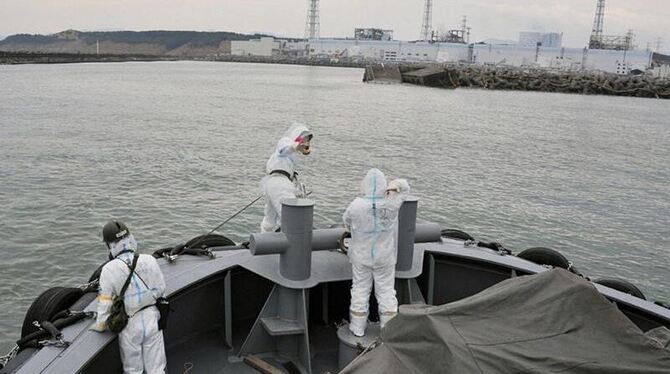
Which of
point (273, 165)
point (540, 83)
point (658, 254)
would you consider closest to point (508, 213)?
point (658, 254)

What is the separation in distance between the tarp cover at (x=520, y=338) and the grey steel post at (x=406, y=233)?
212cm

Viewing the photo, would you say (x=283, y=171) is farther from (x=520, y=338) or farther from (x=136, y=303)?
(x=520, y=338)

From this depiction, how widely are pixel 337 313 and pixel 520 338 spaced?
11.7ft

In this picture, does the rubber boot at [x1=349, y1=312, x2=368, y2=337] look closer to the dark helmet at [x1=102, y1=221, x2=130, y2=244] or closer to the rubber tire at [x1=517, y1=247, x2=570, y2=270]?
the dark helmet at [x1=102, y1=221, x2=130, y2=244]

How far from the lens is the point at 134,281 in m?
4.63

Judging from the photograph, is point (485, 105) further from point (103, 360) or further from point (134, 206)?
point (103, 360)

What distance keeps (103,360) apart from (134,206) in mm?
12972

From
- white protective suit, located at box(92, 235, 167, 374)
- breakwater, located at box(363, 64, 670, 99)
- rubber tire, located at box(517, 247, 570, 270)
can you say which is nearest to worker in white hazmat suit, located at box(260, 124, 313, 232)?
white protective suit, located at box(92, 235, 167, 374)

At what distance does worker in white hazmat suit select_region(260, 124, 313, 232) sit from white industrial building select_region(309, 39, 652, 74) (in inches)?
6117

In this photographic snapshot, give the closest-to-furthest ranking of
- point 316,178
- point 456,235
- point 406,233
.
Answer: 1. point 406,233
2. point 456,235
3. point 316,178

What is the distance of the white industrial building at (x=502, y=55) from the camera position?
149 metres

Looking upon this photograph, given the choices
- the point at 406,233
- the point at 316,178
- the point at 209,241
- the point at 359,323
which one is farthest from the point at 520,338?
the point at 316,178

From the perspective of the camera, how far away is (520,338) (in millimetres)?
3055

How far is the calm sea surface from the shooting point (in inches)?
576
